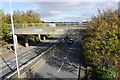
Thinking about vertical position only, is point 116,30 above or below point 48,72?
above

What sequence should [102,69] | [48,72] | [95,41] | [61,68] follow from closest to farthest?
[95,41] → [102,69] → [48,72] → [61,68]

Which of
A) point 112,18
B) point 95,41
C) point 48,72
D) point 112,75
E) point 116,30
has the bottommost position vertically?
point 48,72

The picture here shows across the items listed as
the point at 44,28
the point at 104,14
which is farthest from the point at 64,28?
the point at 104,14

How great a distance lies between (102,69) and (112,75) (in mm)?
1076

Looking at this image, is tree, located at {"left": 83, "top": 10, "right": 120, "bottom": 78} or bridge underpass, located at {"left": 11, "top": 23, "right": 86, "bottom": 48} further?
bridge underpass, located at {"left": 11, "top": 23, "right": 86, "bottom": 48}

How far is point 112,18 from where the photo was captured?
1021cm

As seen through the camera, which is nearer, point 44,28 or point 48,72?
point 48,72

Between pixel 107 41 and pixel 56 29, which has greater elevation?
pixel 56 29

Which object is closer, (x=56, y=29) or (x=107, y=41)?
(x=107, y=41)

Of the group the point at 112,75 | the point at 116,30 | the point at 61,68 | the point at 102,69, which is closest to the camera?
the point at 116,30

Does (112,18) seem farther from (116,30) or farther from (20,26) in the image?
(20,26)

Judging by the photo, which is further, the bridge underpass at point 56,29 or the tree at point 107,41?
the bridge underpass at point 56,29

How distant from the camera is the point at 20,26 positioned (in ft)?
89.4

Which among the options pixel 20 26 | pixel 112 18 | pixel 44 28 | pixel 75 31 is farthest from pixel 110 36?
pixel 20 26
